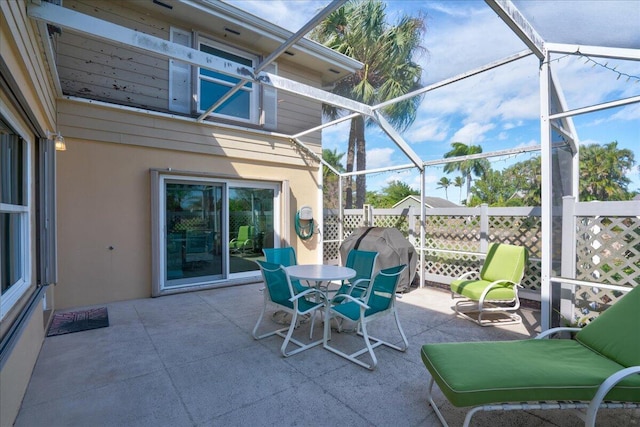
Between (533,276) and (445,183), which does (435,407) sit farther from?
(445,183)

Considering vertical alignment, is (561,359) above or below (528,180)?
below

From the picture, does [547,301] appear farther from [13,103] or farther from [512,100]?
[512,100]

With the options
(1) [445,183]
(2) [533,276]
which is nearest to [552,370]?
(2) [533,276]

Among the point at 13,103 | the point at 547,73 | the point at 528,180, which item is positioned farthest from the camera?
the point at 528,180

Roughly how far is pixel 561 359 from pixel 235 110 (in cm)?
628

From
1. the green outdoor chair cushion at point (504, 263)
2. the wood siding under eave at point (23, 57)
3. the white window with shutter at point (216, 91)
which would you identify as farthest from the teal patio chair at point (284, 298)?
the white window with shutter at point (216, 91)

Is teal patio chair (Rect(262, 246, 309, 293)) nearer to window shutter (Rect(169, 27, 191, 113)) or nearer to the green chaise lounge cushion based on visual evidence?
the green chaise lounge cushion

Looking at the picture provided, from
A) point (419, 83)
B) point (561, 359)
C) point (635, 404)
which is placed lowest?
point (635, 404)

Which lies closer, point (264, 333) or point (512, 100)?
point (264, 333)

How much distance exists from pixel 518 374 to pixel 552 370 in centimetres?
26

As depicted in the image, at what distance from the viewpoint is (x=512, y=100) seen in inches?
872

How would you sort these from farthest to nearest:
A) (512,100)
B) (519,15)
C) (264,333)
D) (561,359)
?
1. (512,100)
2. (264,333)
3. (519,15)
4. (561,359)

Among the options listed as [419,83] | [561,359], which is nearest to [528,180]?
[419,83]

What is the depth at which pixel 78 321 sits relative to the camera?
13.1ft
